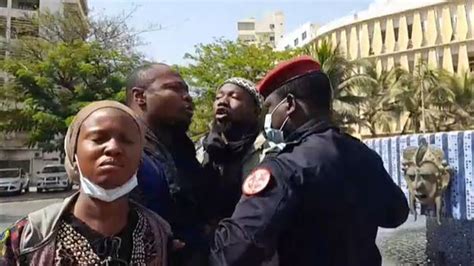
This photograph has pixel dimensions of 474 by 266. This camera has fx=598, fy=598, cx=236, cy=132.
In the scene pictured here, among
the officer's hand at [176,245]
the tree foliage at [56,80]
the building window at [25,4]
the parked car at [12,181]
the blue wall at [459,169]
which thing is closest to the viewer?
the officer's hand at [176,245]

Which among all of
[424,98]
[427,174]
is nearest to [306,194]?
[427,174]

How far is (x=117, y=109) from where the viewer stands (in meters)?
1.50

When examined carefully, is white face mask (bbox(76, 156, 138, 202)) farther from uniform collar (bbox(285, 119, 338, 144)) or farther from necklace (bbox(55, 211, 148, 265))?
uniform collar (bbox(285, 119, 338, 144))

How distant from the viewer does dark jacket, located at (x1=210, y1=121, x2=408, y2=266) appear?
5.36 feet

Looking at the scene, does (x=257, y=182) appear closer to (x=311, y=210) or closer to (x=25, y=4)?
(x=311, y=210)

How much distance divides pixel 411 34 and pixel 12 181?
24429 millimetres

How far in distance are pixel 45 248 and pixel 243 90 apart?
50.7 inches

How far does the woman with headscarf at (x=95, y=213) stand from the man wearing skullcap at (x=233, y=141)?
30.4 inches

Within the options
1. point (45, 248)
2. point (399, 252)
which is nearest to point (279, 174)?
point (45, 248)

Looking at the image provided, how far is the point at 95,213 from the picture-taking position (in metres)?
1.47

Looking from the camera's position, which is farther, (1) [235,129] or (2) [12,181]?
(2) [12,181]

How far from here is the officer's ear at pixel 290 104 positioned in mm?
1872

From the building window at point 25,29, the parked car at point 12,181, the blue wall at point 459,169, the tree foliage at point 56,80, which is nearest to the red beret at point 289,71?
the blue wall at point 459,169

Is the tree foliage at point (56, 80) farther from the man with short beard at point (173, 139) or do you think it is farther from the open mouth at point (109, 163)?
the open mouth at point (109, 163)
